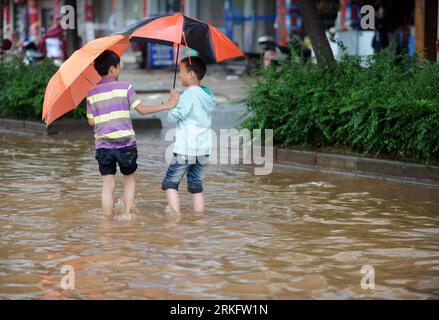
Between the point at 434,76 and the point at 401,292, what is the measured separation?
218 inches

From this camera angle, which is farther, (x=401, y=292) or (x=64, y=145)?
(x=64, y=145)

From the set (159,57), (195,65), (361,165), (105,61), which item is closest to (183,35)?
(195,65)

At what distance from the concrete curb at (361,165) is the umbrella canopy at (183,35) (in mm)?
2908

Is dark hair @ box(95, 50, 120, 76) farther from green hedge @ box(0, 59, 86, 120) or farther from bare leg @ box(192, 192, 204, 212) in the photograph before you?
green hedge @ box(0, 59, 86, 120)

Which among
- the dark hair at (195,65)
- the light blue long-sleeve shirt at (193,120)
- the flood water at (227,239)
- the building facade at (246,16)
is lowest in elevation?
the flood water at (227,239)

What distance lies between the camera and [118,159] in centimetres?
852

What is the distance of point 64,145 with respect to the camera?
14375 mm

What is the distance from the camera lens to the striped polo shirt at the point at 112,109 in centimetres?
841

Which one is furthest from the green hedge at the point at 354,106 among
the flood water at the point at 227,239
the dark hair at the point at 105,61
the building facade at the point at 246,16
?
the building facade at the point at 246,16

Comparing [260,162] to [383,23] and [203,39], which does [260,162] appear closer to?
[203,39]

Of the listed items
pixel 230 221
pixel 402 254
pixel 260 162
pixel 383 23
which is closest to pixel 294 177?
pixel 260 162

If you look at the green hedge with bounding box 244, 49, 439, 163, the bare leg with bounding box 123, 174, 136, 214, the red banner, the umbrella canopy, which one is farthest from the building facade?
the bare leg with bounding box 123, 174, 136, 214

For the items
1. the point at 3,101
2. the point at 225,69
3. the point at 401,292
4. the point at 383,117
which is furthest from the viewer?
the point at 225,69

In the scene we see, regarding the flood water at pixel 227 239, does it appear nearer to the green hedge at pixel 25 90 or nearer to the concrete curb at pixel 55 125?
the concrete curb at pixel 55 125
